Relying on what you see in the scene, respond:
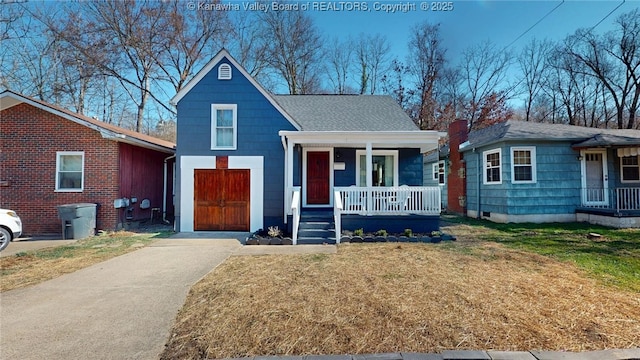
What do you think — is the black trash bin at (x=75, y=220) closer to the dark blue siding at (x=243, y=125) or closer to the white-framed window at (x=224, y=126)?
the dark blue siding at (x=243, y=125)

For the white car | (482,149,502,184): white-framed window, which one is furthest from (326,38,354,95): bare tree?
the white car

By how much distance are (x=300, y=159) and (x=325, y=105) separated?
138 inches

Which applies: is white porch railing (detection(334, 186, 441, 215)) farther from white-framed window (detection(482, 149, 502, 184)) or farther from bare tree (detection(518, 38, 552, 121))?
bare tree (detection(518, 38, 552, 121))

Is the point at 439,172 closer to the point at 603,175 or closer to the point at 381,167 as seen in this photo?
the point at 603,175

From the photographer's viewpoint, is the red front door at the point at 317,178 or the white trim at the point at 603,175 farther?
the white trim at the point at 603,175

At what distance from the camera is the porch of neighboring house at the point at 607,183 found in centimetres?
1138

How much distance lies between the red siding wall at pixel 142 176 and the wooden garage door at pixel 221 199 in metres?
3.04

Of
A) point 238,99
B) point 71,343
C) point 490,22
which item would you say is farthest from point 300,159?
point 490,22

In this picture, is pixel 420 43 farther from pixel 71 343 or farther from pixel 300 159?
pixel 71 343

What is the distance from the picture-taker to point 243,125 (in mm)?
10398

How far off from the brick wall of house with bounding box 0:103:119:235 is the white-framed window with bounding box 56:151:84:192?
Answer: 14 centimetres

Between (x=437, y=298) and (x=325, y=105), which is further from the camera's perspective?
(x=325, y=105)

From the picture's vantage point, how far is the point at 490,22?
12359 millimetres

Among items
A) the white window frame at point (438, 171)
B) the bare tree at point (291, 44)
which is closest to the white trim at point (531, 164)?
the white window frame at point (438, 171)
